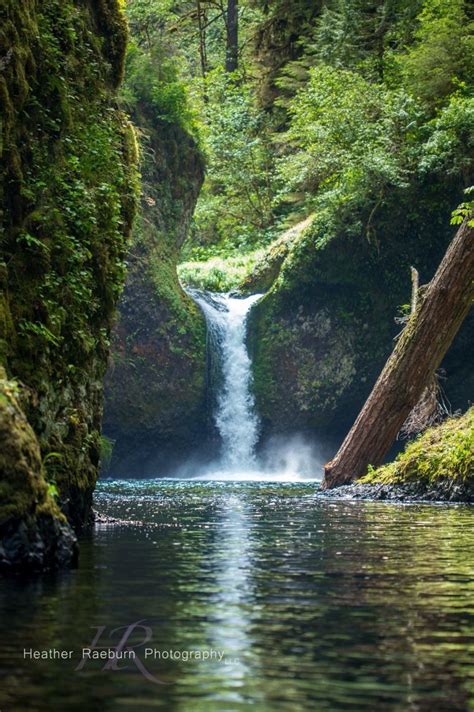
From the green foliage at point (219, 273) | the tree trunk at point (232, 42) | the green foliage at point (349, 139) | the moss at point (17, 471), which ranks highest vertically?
the tree trunk at point (232, 42)

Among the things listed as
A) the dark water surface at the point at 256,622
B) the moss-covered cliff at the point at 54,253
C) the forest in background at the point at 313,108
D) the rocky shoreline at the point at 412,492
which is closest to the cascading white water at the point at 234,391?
the forest in background at the point at 313,108

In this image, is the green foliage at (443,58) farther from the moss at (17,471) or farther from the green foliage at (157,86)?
the moss at (17,471)

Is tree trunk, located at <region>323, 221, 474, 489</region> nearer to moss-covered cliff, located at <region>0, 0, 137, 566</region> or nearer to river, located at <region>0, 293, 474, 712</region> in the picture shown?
moss-covered cliff, located at <region>0, 0, 137, 566</region>

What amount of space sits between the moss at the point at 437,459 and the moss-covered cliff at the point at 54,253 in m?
5.87

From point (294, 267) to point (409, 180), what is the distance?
3660mm

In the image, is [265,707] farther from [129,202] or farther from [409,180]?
[409,180]

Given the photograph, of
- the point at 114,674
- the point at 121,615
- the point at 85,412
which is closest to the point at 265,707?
the point at 114,674

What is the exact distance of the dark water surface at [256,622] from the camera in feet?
11.6

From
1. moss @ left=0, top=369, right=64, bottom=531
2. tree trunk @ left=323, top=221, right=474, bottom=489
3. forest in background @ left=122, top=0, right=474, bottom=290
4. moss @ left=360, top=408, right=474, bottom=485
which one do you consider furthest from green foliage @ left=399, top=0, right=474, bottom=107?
moss @ left=0, top=369, right=64, bottom=531

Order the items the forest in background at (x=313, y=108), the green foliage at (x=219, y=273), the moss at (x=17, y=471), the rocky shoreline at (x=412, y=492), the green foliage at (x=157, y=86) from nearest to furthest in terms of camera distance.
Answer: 1. the moss at (x=17, y=471)
2. the rocky shoreline at (x=412, y=492)
3. the forest in background at (x=313, y=108)
4. the green foliage at (x=157, y=86)
5. the green foliage at (x=219, y=273)

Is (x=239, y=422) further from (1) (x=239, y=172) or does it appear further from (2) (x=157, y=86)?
(1) (x=239, y=172)

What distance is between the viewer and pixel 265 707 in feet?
11.0

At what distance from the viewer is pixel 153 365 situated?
2617 centimetres

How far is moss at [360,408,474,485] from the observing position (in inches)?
577
